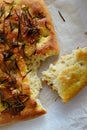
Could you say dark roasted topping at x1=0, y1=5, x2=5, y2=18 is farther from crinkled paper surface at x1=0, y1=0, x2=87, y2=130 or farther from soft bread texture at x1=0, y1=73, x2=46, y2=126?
soft bread texture at x1=0, y1=73, x2=46, y2=126

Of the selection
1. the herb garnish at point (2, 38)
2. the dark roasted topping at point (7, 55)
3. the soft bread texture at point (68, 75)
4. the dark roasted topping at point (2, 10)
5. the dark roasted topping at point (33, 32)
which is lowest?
the soft bread texture at point (68, 75)

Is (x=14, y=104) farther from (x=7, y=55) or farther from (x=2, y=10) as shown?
(x=2, y=10)

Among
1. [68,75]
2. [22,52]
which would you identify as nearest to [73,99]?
[68,75]

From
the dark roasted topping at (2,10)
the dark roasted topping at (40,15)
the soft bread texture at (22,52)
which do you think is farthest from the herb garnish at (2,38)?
the dark roasted topping at (40,15)

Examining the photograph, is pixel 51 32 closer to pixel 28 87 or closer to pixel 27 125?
pixel 28 87

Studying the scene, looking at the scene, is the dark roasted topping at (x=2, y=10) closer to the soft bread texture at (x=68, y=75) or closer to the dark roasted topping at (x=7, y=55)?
the dark roasted topping at (x=7, y=55)

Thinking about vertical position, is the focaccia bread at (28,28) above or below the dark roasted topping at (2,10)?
below
